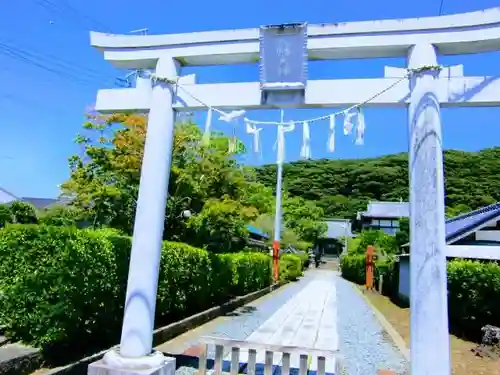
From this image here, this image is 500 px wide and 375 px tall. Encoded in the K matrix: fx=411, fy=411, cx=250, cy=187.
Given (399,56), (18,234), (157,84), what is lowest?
(18,234)

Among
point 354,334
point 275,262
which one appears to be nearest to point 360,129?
point 354,334

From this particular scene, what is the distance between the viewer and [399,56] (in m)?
4.86

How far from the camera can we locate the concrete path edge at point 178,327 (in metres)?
5.13

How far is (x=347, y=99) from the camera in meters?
4.79

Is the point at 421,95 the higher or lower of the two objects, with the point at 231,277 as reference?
higher

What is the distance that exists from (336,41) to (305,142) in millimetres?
1224

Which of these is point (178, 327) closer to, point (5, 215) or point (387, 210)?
point (5, 215)

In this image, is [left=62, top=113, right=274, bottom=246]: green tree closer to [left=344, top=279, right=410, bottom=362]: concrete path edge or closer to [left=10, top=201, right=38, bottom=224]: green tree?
[left=10, top=201, right=38, bottom=224]: green tree

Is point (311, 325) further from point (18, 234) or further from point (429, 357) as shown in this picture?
point (18, 234)

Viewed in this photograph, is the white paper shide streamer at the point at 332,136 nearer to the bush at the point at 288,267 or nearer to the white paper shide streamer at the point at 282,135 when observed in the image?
the white paper shide streamer at the point at 282,135

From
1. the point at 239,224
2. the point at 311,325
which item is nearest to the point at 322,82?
the point at 311,325

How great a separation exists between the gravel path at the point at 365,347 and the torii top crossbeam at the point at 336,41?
15.5 ft

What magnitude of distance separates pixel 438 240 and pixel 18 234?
16.3 ft

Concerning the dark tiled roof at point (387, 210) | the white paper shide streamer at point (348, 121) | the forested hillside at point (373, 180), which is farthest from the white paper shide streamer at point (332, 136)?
the forested hillside at point (373, 180)
